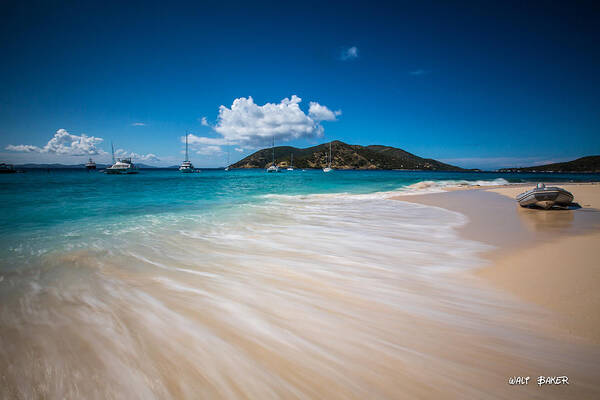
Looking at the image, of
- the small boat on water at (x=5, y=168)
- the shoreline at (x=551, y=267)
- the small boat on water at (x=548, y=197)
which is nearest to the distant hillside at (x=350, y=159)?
the small boat on water at (x=5, y=168)

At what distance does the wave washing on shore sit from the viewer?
1.92 m

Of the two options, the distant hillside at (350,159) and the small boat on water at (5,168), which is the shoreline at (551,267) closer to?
the small boat on water at (5,168)

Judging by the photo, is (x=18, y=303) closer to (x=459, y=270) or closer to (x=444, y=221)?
(x=459, y=270)

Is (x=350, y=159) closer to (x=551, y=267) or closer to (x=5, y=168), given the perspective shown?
(x=551, y=267)

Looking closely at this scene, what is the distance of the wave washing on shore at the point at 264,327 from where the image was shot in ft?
6.31

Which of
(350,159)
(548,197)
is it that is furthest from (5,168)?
(350,159)

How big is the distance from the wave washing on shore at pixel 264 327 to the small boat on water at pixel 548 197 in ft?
26.2

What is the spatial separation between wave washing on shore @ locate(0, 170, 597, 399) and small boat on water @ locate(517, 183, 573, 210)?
8.00 meters

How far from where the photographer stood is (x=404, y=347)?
2.28m

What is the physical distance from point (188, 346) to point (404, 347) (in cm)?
229

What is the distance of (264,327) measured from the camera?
267 cm

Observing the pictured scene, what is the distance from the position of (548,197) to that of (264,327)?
13168 millimetres

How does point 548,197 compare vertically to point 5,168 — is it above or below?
below

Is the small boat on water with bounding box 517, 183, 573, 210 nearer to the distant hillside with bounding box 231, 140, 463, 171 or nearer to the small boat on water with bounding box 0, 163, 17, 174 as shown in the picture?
the small boat on water with bounding box 0, 163, 17, 174
